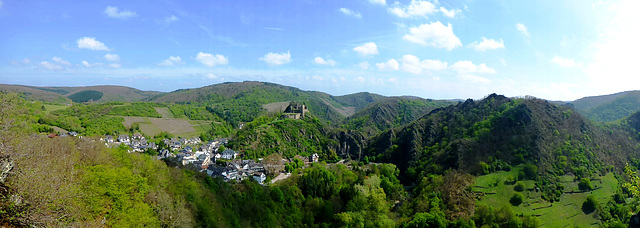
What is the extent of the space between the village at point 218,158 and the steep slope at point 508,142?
2740cm

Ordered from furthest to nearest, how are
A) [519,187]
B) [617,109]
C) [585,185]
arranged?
[617,109] → [585,185] → [519,187]

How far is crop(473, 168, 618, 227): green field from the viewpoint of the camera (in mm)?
41625

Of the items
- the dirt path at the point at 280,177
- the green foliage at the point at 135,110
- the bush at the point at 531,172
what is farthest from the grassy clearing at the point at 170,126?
the bush at the point at 531,172

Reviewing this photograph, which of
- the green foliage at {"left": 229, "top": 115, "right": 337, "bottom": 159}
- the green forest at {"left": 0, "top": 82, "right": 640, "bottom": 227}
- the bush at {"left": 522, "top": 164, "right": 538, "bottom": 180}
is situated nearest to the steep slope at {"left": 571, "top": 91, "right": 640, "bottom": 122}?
the green forest at {"left": 0, "top": 82, "right": 640, "bottom": 227}

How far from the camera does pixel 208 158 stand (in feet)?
→ 245

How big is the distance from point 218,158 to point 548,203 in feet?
226

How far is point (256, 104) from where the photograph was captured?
187625 millimetres

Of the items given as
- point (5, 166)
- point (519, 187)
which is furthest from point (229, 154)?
point (5, 166)

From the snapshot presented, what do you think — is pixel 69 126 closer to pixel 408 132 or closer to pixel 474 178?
pixel 408 132

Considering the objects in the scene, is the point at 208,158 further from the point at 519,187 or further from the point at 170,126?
the point at 519,187

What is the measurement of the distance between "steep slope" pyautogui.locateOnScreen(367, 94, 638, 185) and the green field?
9.50 feet

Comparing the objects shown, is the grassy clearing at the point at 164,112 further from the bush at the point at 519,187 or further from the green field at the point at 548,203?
the bush at the point at 519,187

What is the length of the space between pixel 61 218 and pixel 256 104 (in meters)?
180

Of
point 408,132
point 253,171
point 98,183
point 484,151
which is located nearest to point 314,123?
point 408,132
